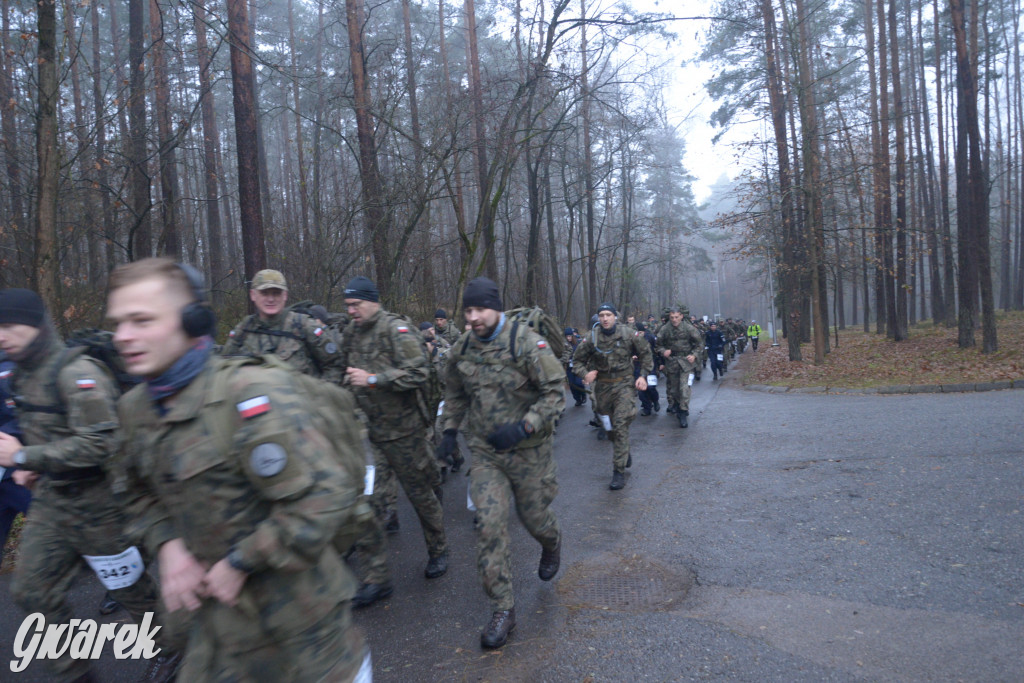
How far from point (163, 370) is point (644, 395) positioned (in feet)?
38.8

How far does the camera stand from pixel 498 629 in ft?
13.4

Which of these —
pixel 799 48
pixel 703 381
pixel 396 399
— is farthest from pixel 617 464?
pixel 799 48

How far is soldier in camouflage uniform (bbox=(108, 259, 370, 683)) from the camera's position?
2023 millimetres

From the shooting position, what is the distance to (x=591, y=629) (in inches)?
166

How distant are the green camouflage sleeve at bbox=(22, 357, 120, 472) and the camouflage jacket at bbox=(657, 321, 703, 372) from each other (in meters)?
9.82

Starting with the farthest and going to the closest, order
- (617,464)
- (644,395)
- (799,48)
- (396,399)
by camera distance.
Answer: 1. (799,48)
2. (644,395)
3. (617,464)
4. (396,399)

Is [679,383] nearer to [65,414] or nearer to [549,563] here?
[549,563]

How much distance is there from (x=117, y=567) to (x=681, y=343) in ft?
33.5

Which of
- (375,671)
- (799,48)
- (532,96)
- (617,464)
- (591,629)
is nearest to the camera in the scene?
(375,671)

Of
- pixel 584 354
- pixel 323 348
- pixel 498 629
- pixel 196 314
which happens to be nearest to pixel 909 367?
pixel 584 354

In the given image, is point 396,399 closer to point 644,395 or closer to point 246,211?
point 246,211

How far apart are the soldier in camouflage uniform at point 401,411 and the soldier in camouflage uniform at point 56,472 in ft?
6.26

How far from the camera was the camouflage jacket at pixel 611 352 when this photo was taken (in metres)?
8.82

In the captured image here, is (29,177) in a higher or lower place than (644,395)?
higher
